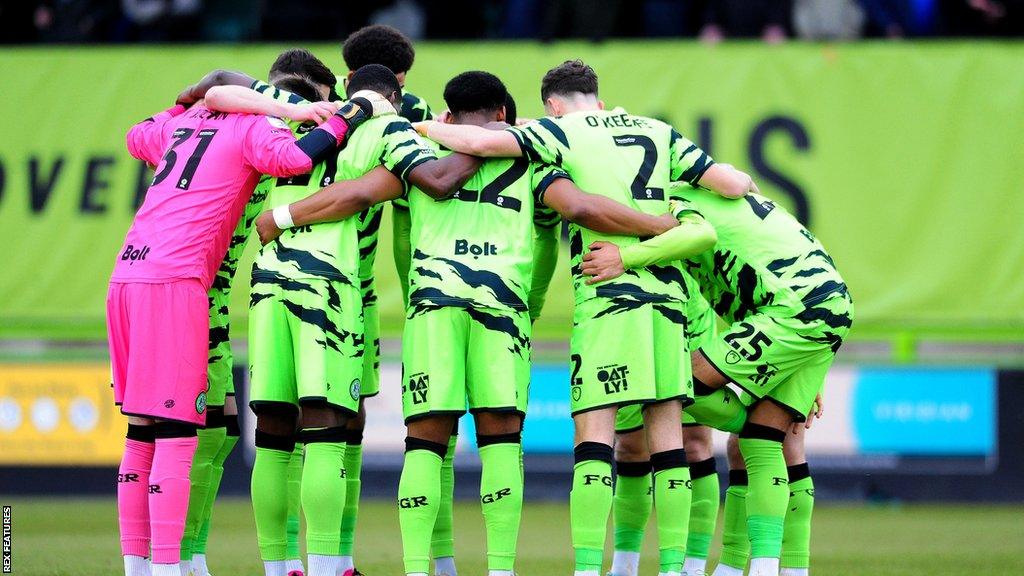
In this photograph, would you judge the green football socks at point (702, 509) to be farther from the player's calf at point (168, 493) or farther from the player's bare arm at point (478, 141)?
the player's calf at point (168, 493)

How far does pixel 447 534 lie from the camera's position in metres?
7.29

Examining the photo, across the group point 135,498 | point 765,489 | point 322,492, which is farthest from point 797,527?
point 135,498

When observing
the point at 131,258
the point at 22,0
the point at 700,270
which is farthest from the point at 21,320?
the point at 700,270

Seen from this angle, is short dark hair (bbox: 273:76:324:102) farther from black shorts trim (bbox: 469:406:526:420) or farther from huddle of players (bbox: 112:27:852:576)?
black shorts trim (bbox: 469:406:526:420)

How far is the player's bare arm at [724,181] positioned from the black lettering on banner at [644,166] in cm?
34

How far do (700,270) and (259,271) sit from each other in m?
2.43

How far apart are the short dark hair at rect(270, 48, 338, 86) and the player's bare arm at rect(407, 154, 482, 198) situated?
1.25 m

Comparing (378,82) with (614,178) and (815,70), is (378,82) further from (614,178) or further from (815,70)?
(815,70)

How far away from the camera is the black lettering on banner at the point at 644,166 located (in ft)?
22.7

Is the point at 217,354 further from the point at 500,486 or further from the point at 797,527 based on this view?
the point at 797,527

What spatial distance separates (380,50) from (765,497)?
3081 millimetres

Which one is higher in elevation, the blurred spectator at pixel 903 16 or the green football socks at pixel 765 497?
the blurred spectator at pixel 903 16

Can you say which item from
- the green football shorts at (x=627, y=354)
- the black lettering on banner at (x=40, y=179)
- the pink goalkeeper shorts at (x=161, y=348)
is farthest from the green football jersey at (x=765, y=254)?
the black lettering on banner at (x=40, y=179)

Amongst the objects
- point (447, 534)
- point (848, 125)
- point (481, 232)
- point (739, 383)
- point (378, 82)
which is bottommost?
point (447, 534)
